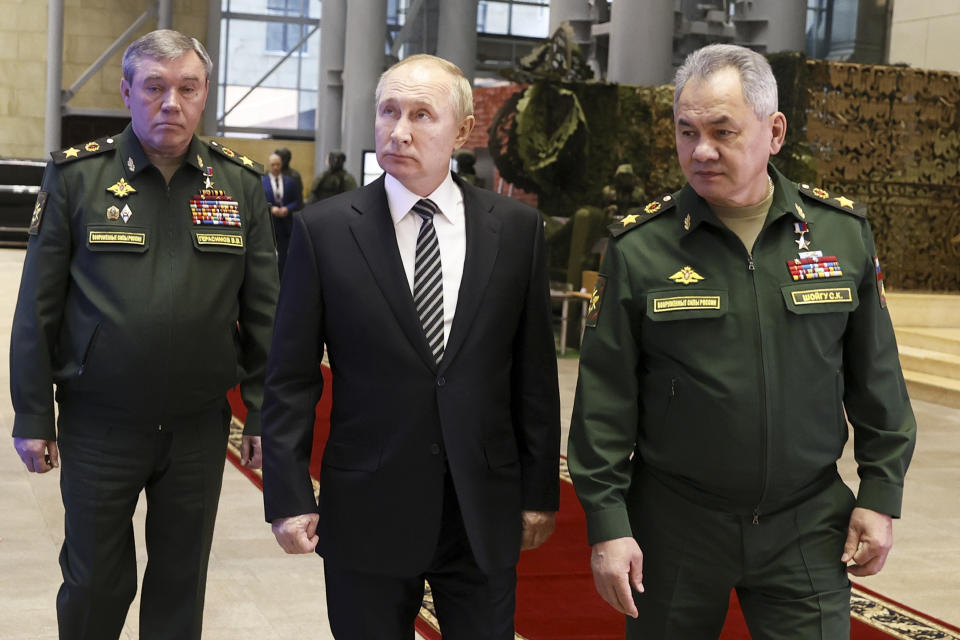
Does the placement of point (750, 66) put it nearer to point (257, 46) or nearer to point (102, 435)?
point (102, 435)

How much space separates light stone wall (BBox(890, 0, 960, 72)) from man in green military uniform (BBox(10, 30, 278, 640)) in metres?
14.6

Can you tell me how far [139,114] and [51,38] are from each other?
26.7 meters

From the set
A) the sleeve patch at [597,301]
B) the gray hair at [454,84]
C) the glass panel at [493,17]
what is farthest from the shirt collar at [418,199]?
the glass panel at [493,17]

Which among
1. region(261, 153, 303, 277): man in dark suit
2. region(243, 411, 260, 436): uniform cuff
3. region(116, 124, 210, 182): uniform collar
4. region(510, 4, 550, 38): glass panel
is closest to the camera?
region(116, 124, 210, 182): uniform collar

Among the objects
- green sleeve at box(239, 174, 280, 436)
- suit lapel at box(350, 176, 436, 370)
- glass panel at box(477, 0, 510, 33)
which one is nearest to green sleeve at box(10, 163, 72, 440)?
green sleeve at box(239, 174, 280, 436)

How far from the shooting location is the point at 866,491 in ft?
8.51

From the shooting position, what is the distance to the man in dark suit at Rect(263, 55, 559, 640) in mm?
2617

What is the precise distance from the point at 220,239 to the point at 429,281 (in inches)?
36.7

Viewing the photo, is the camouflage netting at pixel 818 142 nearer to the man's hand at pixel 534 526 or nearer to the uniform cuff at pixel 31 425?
the uniform cuff at pixel 31 425

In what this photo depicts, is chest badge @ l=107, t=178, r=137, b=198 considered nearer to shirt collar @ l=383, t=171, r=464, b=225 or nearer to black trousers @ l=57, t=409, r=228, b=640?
black trousers @ l=57, t=409, r=228, b=640

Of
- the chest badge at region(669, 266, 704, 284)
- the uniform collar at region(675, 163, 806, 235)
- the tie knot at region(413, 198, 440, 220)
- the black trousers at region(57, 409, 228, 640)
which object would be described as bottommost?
the black trousers at region(57, 409, 228, 640)

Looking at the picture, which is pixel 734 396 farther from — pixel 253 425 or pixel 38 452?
pixel 38 452

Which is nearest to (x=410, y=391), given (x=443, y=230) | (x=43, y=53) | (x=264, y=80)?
(x=443, y=230)

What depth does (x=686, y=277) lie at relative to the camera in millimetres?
2570
